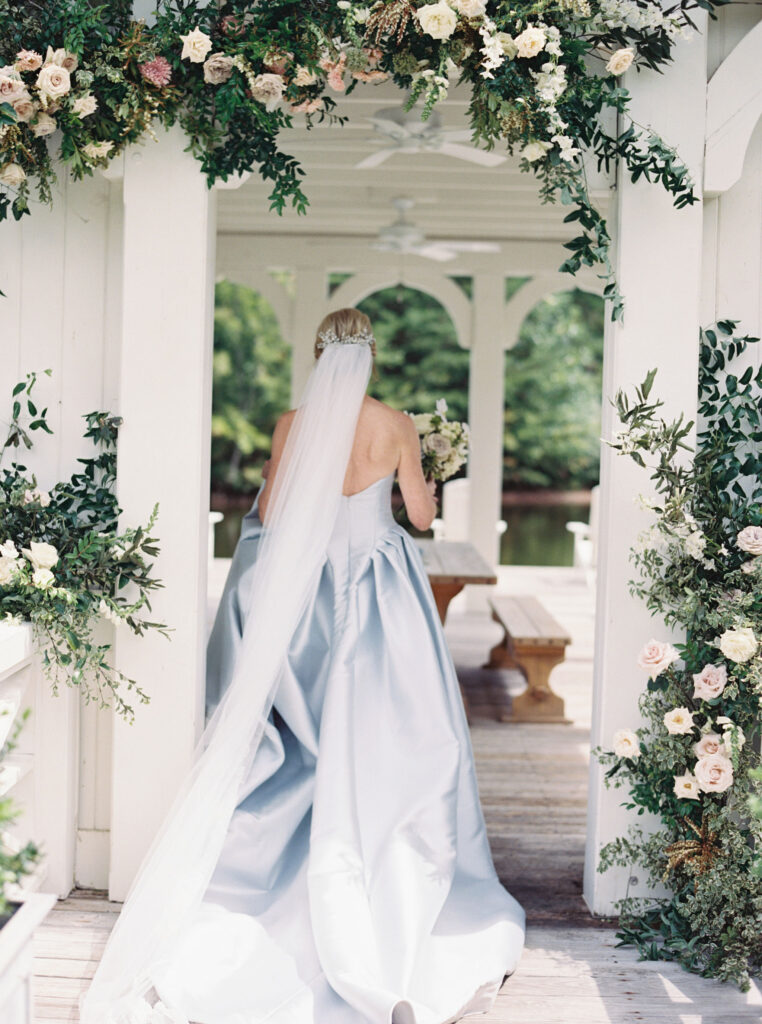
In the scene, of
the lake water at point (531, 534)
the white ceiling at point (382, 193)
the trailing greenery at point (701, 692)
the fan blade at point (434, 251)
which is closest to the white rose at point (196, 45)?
the trailing greenery at point (701, 692)

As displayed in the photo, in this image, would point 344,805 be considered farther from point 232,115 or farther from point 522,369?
point 522,369

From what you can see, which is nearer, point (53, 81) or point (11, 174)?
point (53, 81)

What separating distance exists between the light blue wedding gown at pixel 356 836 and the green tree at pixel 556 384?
21.0 metres

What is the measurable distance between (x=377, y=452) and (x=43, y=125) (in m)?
1.46

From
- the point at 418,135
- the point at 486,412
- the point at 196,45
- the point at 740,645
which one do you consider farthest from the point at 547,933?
the point at 486,412

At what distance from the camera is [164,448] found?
11.0ft

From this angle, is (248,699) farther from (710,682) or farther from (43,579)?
(710,682)

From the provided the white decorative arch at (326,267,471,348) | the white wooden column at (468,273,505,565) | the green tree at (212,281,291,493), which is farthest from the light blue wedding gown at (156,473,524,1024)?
the green tree at (212,281,291,493)

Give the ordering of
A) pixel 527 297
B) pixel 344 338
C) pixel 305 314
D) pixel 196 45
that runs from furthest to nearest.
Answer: pixel 527 297
pixel 305 314
pixel 344 338
pixel 196 45

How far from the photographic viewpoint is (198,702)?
3422 millimetres

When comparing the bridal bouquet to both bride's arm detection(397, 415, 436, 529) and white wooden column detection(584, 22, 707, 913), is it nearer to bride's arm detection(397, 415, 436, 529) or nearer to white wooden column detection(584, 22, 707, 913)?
bride's arm detection(397, 415, 436, 529)

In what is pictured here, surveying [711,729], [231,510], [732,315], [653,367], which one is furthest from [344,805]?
[231,510]

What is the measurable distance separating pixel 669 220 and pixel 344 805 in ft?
6.78

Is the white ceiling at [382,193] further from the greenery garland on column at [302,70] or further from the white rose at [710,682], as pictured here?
the white rose at [710,682]
